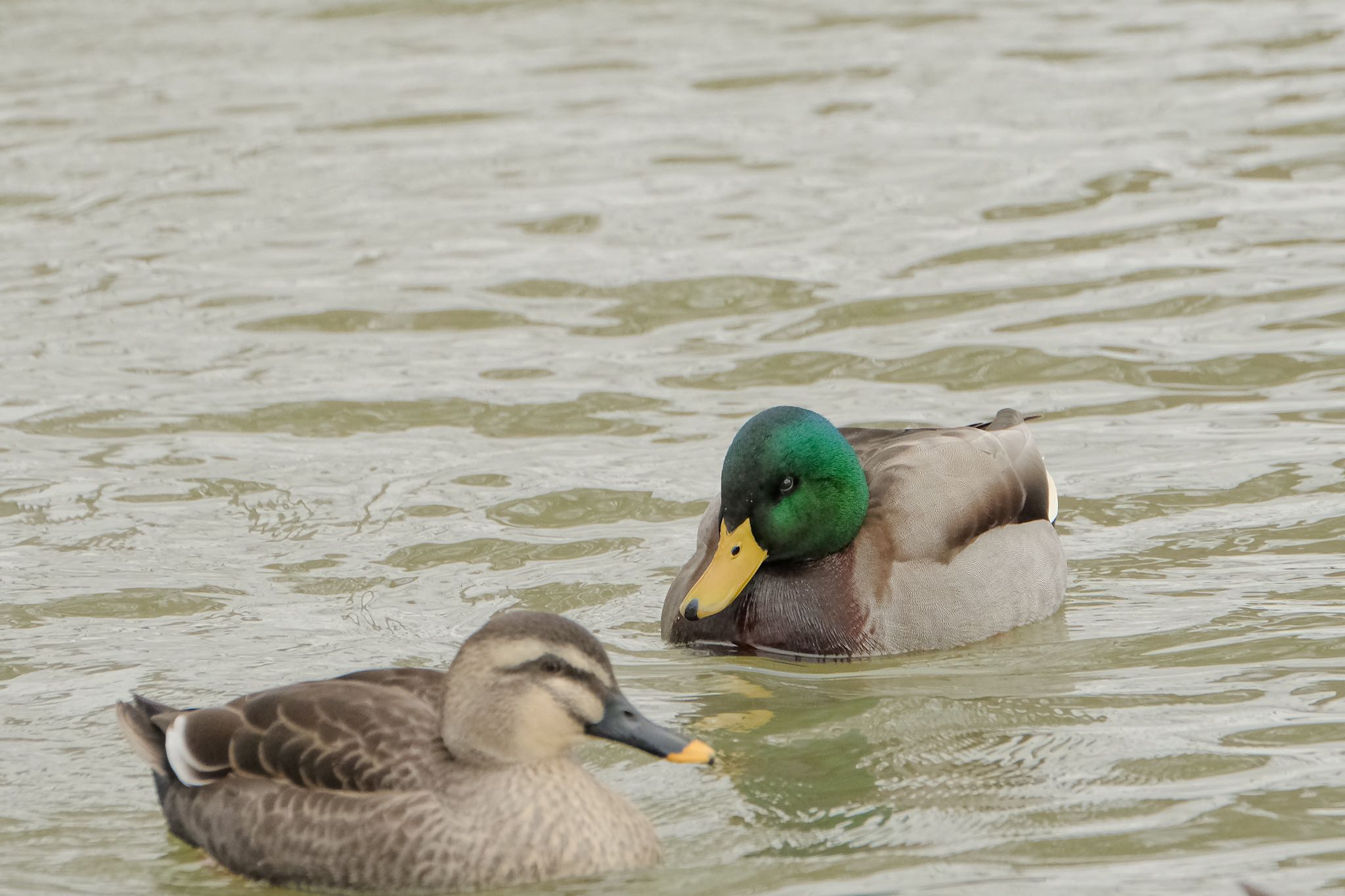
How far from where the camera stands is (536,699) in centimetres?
602

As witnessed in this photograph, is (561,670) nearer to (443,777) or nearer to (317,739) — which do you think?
(443,777)

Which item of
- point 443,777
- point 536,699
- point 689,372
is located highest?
point 689,372

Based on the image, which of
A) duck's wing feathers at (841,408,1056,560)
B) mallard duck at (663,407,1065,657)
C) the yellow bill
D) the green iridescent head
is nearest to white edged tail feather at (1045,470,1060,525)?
duck's wing feathers at (841,408,1056,560)

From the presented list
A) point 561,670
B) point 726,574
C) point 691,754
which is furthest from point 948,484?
point 561,670

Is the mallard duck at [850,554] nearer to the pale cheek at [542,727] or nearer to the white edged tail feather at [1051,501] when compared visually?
the white edged tail feather at [1051,501]

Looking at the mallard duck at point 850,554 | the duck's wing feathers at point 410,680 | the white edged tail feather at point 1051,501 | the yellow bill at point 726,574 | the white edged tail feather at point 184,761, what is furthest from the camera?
the white edged tail feather at point 1051,501

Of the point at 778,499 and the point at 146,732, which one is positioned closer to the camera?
the point at 146,732

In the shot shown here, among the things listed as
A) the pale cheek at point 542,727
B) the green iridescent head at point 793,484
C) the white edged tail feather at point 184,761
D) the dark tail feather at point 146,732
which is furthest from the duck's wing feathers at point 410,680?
the green iridescent head at point 793,484

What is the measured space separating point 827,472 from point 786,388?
119 inches

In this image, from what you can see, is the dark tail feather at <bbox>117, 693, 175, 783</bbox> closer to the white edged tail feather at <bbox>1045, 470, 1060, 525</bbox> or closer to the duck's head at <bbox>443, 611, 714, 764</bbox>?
the duck's head at <bbox>443, 611, 714, 764</bbox>

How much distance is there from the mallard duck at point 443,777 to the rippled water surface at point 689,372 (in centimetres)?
18

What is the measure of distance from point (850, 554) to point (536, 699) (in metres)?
2.65

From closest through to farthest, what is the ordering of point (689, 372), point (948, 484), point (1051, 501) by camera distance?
point (948, 484) < point (1051, 501) < point (689, 372)

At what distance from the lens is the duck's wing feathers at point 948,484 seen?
847cm
